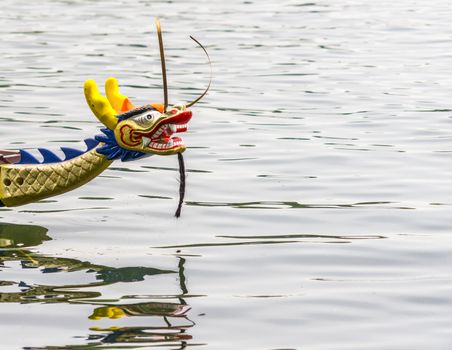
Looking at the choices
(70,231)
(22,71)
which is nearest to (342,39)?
(22,71)

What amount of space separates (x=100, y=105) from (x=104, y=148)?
33 cm

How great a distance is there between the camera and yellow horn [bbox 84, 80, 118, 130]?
7.41m

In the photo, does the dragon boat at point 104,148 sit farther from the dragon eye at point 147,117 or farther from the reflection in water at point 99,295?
the reflection in water at point 99,295

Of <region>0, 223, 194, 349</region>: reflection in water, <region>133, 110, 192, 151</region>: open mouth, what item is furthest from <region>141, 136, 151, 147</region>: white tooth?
<region>0, 223, 194, 349</region>: reflection in water

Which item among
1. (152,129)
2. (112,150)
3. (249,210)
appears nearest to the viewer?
(152,129)

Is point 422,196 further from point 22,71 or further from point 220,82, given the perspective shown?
point 22,71

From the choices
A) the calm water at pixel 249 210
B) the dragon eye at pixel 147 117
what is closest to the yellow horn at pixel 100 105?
the dragon eye at pixel 147 117

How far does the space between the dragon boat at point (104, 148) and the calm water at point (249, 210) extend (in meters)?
0.39

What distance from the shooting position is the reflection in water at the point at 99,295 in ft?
20.7

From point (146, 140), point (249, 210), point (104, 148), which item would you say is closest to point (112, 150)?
point (104, 148)

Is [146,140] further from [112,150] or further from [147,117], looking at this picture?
[112,150]

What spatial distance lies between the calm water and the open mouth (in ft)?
2.35

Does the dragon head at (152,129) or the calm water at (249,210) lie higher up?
the dragon head at (152,129)

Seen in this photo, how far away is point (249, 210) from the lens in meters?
9.10
